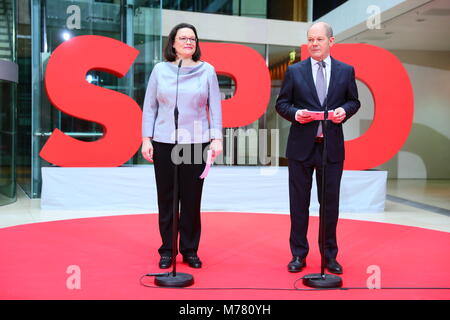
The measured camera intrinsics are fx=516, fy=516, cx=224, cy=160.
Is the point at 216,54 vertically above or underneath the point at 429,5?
underneath

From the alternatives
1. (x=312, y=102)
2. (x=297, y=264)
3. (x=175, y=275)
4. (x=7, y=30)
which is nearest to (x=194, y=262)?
(x=175, y=275)

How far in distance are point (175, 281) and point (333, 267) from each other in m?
0.99

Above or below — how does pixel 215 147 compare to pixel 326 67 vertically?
below

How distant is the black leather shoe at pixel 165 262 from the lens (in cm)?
322

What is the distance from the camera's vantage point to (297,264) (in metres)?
3.18

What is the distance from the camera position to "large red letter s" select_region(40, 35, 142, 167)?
6332mm

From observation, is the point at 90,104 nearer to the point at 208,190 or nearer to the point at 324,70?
the point at 208,190

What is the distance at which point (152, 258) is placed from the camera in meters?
3.54

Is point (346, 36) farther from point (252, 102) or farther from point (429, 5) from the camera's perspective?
point (252, 102)

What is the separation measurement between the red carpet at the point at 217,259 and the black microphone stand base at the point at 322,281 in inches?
2.8

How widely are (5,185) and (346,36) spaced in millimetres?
6461

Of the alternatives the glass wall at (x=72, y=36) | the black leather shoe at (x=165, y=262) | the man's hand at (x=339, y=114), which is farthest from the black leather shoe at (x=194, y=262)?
the glass wall at (x=72, y=36)

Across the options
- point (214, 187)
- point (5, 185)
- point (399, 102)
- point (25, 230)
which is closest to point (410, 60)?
point (399, 102)

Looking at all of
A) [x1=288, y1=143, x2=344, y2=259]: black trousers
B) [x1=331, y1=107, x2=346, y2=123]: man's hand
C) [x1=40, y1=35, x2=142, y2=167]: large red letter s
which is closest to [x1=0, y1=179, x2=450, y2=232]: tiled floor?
[x1=40, y1=35, x2=142, y2=167]: large red letter s
